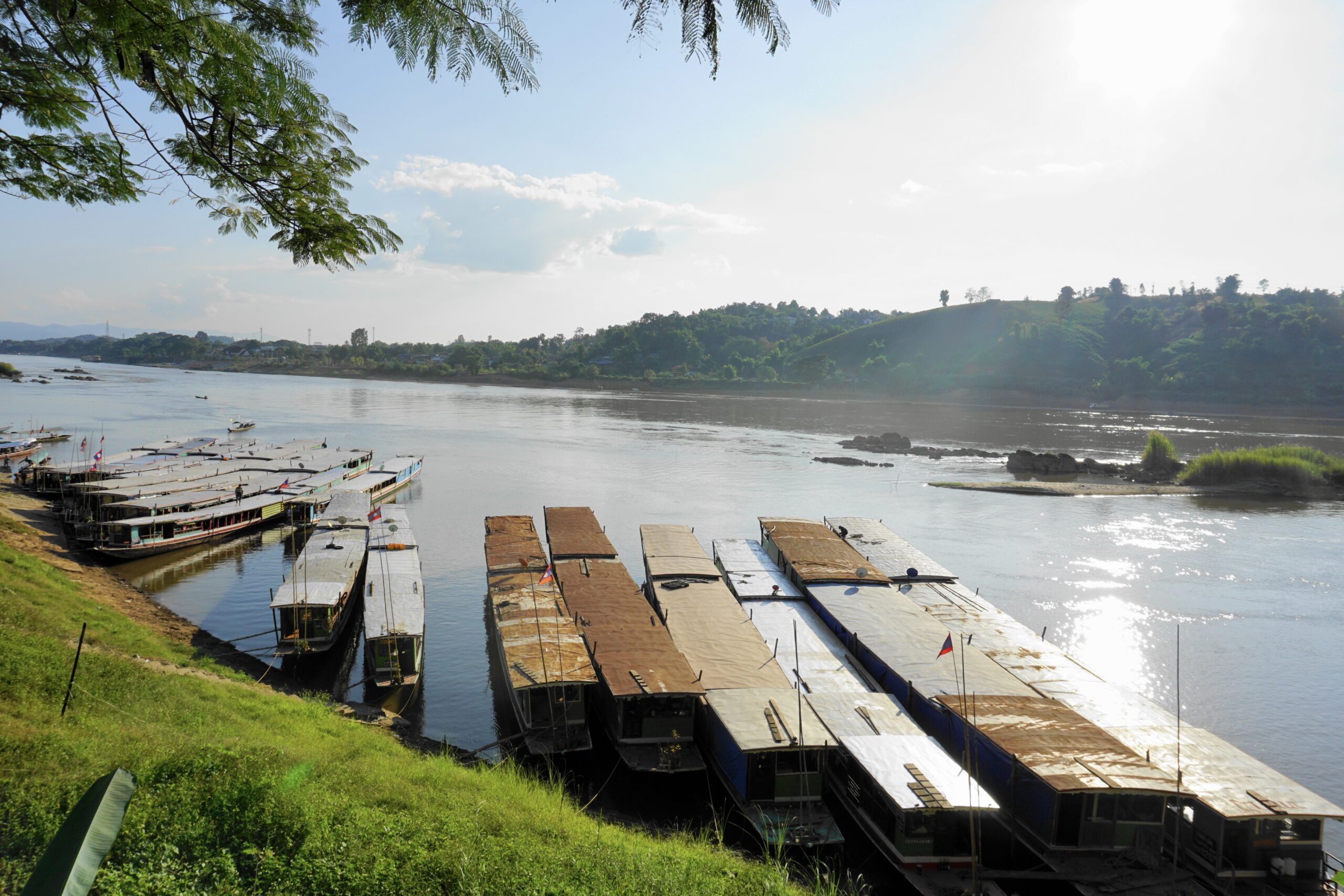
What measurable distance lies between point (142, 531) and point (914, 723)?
112 feet

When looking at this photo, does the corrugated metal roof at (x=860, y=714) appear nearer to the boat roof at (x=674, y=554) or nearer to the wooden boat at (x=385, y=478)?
the boat roof at (x=674, y=554)

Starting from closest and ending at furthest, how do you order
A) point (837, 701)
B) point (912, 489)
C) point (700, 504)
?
point (837, 701)
point (700, 504)
point (912, 489)

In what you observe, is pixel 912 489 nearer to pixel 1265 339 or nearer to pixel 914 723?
pixel 914 723

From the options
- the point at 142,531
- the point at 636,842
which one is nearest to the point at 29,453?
the point at 142,531

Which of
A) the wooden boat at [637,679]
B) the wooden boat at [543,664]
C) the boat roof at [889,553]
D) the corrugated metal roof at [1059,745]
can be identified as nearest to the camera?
the corrugated metal roof at [1059,745]

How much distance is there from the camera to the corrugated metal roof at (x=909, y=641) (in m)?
18.6

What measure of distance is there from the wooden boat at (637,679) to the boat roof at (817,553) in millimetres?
7041

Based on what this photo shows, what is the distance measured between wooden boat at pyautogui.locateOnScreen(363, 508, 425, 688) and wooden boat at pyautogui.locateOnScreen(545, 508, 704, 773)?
4697 mm

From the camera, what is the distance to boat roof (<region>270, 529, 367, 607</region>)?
23484mm

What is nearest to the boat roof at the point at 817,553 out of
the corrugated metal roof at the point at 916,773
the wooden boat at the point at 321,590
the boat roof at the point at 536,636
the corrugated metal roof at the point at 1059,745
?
the boat roof at the point at 536,636

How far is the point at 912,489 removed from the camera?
58688 millimetres

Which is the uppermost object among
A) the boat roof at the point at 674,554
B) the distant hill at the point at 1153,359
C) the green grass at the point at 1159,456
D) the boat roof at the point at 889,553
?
the distant hill at the point at 1153,359

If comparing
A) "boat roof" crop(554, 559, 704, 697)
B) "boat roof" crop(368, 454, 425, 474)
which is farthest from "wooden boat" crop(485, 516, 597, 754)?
"boat roof" crop(368, 454, 425, 474)

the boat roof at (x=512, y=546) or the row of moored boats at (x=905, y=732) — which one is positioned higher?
the boat roof at (x=512, y=546)
